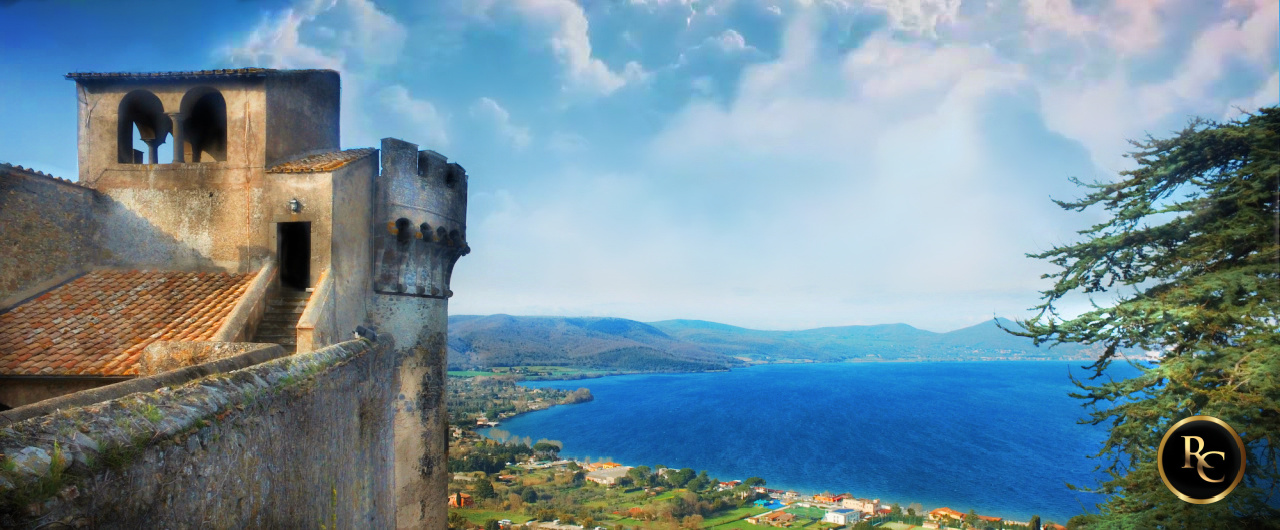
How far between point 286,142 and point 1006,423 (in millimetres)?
108894

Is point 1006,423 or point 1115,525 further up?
point 1115,525

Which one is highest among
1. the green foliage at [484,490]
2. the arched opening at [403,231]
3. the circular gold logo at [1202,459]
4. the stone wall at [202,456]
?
the arched opening at [403,231]

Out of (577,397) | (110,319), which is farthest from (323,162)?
(577,397)

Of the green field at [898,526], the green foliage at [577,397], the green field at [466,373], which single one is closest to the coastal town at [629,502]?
the green field at [898,526]

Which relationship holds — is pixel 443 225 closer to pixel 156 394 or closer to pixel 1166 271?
pixel 156 394

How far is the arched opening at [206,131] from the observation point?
14.0m

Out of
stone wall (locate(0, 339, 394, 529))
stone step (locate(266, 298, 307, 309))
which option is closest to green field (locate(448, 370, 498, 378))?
stone step (locate(266, 298, 307, 309))

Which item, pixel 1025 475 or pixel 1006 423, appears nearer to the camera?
pixel 1025 475

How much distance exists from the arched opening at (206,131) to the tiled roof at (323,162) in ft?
11.1

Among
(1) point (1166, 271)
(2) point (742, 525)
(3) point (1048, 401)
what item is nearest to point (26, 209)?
(1) point (1166, 271)

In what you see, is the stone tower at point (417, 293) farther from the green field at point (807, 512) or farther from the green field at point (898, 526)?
the green field at point (807, 512)

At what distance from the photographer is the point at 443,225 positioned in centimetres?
1330

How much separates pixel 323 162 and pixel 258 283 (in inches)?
91.9

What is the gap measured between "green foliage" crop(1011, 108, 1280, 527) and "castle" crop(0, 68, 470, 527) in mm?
11757
